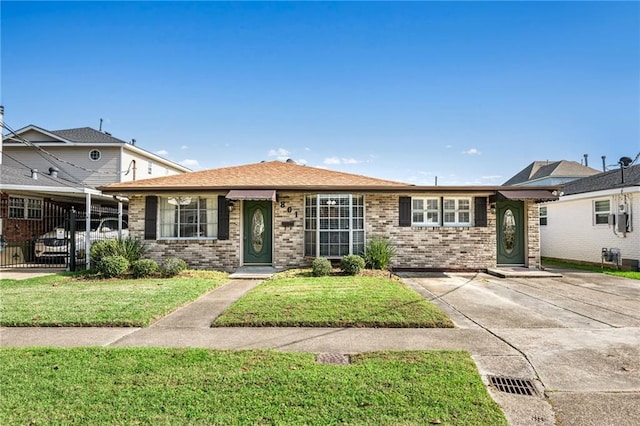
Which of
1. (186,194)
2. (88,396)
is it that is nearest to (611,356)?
(88,396)

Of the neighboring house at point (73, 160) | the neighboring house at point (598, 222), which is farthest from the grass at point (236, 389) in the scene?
the neighboring house at point (73, 160)

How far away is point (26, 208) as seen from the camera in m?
15.6

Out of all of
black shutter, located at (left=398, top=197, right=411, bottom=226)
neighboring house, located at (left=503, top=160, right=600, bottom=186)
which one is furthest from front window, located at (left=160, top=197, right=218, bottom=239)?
neighboring house, located at (left=503, top=160, right=600, bottom=186)

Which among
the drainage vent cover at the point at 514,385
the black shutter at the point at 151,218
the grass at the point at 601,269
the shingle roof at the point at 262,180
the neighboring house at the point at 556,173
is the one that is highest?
the neighboring house at the point at 556,173

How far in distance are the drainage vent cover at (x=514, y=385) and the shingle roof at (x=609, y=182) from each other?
42.8 feet

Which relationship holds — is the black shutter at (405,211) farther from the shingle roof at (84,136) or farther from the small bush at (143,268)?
the shingle roof at (84,136)

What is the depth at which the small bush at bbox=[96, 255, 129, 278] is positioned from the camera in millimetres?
10328

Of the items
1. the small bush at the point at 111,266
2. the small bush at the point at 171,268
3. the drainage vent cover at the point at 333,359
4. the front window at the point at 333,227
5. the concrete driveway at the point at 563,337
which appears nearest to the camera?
the concrete driveway at the point at 563,337

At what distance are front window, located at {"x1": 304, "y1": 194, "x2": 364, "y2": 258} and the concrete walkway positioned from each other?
4339 millimetres

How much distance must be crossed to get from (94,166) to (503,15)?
20241mm

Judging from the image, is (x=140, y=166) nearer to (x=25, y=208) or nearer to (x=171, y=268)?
(x=25, y=208)

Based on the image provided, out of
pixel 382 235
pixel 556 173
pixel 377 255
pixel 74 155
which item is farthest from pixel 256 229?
pixel 556 173

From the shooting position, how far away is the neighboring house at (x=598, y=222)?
12.9m

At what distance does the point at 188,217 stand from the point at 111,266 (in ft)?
9.41
